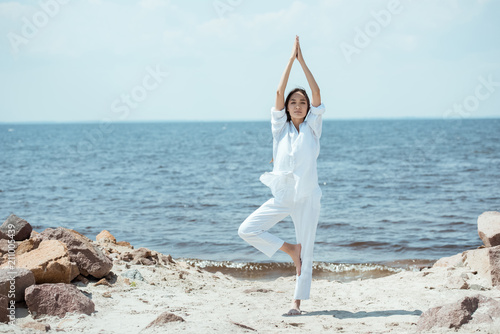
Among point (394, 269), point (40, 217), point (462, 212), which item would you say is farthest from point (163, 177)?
point (394, 269)

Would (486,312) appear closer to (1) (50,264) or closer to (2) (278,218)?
(2) (278,218)

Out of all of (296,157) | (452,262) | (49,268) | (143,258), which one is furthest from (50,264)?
(452,262)

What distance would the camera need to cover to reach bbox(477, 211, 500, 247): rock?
7.12 m

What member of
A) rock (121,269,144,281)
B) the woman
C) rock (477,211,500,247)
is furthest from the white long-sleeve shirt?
rock (477,211,500,247)

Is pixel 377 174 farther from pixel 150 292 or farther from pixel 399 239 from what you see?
pixel 150 292

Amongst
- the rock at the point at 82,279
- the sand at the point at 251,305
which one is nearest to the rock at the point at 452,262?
the sand at the point at 251,305

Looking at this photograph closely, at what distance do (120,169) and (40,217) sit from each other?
1274cm

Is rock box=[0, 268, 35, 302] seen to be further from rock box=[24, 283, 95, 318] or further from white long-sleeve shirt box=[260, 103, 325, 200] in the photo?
white long-sleeve shirt box=[260, 103, 325, 200]

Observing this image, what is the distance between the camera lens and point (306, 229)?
5043 millimetres

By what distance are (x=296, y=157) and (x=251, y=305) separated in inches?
70.3

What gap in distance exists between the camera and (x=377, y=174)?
2238 centimetres

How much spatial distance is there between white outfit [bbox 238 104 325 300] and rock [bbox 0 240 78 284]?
2021mm

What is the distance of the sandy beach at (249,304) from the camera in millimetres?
4539

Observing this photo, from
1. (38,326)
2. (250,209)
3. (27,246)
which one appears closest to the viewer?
(38,326)
